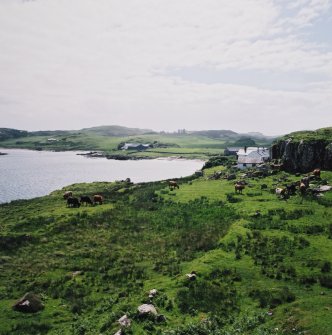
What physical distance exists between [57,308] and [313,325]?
17.6 metres

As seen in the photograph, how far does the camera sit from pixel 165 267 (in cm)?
3409

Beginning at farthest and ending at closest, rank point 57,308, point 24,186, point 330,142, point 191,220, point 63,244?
point 24,186 → point 330,142 → point 191,220 → point 63,244 → point 57,308

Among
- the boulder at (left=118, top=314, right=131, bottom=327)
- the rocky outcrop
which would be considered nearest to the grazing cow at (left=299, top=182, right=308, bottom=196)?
the rocky outcrop

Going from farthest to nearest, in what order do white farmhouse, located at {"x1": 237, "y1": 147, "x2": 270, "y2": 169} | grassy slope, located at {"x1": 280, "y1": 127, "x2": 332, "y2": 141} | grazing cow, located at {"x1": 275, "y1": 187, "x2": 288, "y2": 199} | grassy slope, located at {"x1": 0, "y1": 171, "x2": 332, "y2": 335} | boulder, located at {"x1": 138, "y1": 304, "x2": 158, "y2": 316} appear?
1. white farmhouse, located at {"x1": 237, "y1": 147, "x2": 270, "y2": 169}
2. grassy slope, located at {"x1": 280, "y1": 127, "x2": 332, "y2": 141}
3. grazing cow, located at {"x1": 275, "y1": 187, "x2": 288, "y2": 199}
4. grassy slope, located at {"x1": 0, "y1": 171, "x2": 332, "y2": 335}
5. boulder, located at {"x1": 138, "y1": 304, "x2": 158, "y2": 316}

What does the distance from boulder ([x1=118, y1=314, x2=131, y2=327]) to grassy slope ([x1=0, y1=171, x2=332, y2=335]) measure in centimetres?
43

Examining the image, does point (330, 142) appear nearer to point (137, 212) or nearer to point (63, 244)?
point (137, 212)

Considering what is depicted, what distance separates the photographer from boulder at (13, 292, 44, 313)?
27641 millimetres

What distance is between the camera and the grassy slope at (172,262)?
2480 cm

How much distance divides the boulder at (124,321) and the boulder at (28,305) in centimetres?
737

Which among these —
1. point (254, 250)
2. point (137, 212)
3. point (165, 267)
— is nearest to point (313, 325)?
point (254, 250)

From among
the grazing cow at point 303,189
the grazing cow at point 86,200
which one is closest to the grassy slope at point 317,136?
the grazing cow at point 303,189

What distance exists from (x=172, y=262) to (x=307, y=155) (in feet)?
148

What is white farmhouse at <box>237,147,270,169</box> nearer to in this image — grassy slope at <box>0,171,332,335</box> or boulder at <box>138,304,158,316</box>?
grassy slope at <box>0,171,332,335</box>

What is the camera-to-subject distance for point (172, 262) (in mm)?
35406
